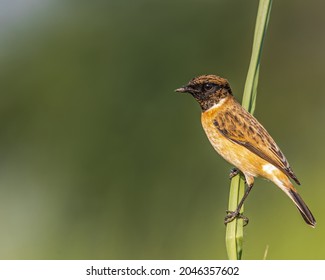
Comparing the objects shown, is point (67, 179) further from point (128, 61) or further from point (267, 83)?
point (267, 83)

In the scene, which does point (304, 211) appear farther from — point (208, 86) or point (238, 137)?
point (208, 86)

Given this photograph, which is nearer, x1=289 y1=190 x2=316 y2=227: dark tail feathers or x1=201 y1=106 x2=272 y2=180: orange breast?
x1=289 y1=190 x2=316 y2=227: dark tail feathers

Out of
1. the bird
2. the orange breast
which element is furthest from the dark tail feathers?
the orange breast

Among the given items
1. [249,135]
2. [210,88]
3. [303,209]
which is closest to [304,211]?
[303,209]

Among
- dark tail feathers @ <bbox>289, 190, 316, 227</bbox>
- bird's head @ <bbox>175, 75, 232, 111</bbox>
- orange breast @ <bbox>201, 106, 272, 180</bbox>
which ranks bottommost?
dark tail feathers @ <bbox>289, 190, 316, 227</bbox>

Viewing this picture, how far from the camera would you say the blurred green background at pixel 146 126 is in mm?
4227

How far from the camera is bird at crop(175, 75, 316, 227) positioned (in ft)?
8.76

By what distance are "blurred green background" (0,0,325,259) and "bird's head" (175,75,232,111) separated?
3.63ft

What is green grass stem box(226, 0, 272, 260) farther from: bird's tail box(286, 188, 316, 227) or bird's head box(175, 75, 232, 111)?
bird's head box(175, 75, 232, 111)

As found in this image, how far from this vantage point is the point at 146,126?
4906 mm

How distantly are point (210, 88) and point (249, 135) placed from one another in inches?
9.4

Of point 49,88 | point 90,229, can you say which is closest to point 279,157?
point 90,229

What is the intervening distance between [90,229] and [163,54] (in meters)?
1.58
